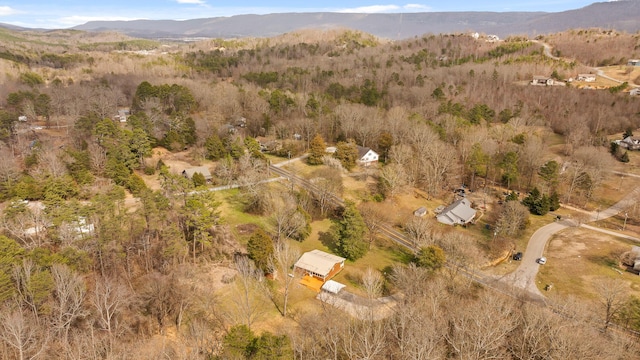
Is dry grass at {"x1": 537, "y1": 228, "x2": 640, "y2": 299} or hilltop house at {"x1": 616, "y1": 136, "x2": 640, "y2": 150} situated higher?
hilltop house at {"x1": 616, "y1": 136, "x2": 640, "y2": 150}

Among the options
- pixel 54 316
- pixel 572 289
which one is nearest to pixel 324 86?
pixel 572 289

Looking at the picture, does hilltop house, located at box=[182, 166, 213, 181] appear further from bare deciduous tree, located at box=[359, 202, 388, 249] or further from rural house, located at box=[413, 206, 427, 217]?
rural house, located at box=[413, 206, 427, 217]

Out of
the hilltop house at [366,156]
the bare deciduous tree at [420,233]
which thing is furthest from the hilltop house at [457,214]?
the hilltop house at [366,156]

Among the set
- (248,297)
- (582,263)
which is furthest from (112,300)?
(582,263)

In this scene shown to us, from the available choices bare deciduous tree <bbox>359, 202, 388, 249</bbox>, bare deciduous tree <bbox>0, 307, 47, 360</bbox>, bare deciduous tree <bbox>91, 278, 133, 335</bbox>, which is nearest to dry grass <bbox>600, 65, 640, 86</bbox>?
bare deciduous tree <bbox>359, 202, 388, 249</bbox>

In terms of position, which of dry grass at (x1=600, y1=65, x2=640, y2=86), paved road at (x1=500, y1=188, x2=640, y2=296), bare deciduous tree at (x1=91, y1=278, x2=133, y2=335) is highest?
dry grass at (x1=600, y1=65, x2=640, y2=86)

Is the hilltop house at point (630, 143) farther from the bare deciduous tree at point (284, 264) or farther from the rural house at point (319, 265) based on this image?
the bare deciduous tree at point (284, 264)

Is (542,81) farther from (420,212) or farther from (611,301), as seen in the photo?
(611,301)
